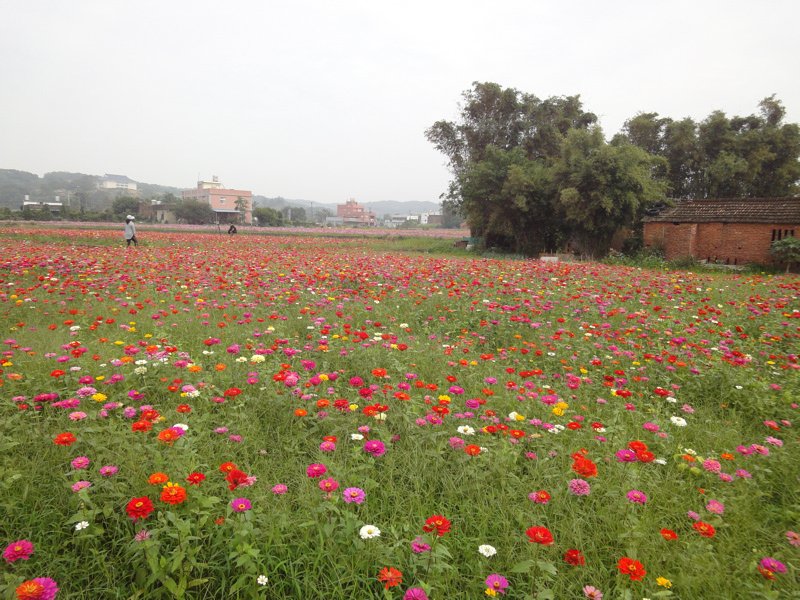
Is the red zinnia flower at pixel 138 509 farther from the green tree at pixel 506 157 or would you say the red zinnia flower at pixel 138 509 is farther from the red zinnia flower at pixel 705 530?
the green tree at pixel 506 157

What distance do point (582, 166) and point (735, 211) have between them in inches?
262

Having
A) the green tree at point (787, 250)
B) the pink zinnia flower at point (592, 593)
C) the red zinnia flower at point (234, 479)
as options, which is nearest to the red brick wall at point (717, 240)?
the green tree at point (787, 250)

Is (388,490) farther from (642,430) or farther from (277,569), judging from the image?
(642,430)

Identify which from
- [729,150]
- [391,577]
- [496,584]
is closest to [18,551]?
[391,577]

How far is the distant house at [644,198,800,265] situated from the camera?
17156 mm

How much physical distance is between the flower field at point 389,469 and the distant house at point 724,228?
16.2 meters

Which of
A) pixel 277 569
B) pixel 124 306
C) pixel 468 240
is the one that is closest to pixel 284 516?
pixel 277 569

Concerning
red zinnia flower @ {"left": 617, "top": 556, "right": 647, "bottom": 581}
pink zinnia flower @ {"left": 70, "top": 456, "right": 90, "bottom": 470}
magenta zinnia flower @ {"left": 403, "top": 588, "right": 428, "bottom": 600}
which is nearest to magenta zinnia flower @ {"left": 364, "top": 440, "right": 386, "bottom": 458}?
magenta zinnia flower @ {"left": 403, "top": 588, "right": 428, "bottom": 600}

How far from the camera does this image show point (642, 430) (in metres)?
3.01

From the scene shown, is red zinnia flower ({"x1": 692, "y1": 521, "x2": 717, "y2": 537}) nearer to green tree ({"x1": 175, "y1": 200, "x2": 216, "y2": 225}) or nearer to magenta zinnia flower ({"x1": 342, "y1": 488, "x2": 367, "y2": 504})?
→ magenta zinnia flower ({"x1": 342, "y1": 488, "x2": 367, "y2": 504})

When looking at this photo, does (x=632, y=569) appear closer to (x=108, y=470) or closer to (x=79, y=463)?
(x=108, y=470)

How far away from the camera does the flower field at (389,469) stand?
1.71 m

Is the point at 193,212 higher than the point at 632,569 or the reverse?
higher

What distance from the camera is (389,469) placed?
2.37 m
